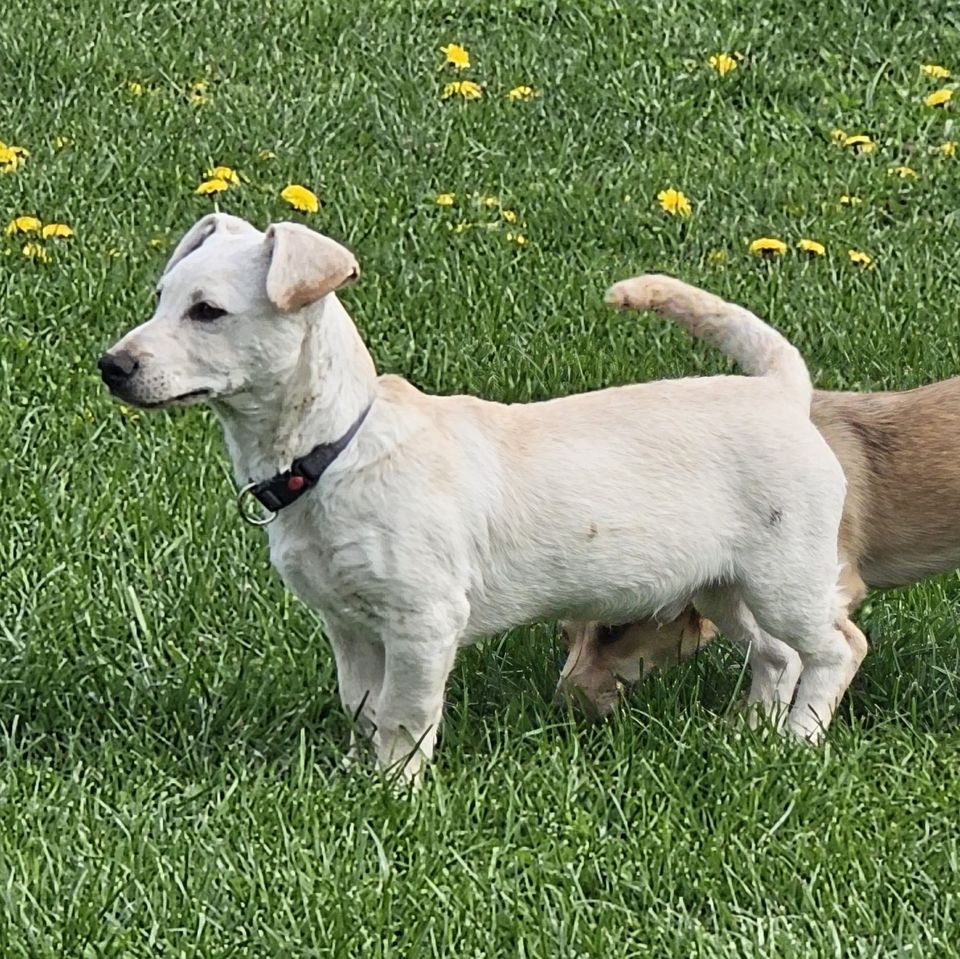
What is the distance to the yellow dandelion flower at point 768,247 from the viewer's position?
6.78m

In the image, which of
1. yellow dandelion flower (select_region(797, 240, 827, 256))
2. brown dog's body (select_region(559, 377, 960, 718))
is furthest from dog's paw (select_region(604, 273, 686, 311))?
yellow dandelion flower (select_region(797, 240, 827, 256))

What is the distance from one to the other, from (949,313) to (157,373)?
146 inches

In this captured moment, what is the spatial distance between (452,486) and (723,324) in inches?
38.2

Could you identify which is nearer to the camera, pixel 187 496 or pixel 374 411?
pixel 374 411

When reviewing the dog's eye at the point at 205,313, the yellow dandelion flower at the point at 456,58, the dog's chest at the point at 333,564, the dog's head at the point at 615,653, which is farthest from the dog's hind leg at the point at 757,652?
the yellow dandelion flower at the point at 456,58

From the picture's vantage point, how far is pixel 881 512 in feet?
15.4

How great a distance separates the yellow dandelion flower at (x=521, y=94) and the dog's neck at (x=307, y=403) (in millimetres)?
4429

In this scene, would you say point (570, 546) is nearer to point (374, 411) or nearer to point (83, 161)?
point (374, 411)

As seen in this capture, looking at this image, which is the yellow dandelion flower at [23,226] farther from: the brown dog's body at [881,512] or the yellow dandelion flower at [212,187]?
the brown dog's body at [881,512]

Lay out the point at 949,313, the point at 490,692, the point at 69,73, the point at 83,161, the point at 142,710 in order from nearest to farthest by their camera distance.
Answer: the point at 142,710 → the point at 490,692 → the point at 949,313 → the point at 83,161 → the point at 69,73

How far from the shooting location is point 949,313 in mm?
6531

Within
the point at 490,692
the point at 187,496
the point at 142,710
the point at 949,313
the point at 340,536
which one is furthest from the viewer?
the point at 949,313

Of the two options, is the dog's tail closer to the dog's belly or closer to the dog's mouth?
the dog's belly

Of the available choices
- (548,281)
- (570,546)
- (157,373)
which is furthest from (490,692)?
(548,281)
